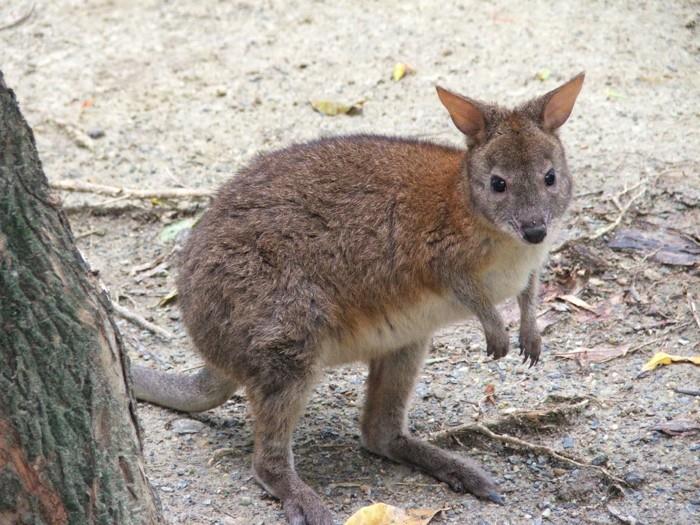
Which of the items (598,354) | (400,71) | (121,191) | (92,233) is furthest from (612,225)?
(92,233)

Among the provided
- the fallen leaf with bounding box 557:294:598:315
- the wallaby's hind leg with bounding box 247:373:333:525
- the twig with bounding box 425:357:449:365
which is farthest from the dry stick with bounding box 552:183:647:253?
the wallaby's hind leg with bounding box 247:373:333:525

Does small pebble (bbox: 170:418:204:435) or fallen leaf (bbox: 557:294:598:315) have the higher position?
small pebble (bbox: 170:418:204:435)

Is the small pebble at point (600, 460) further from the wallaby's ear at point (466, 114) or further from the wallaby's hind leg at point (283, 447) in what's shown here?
the wallaby's ear at point (466, 114)

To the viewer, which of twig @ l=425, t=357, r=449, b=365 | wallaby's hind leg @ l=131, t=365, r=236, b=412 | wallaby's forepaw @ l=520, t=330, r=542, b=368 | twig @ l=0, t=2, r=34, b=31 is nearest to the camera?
wallaby's forepaw @ l=520, t=330, r=542, b=368

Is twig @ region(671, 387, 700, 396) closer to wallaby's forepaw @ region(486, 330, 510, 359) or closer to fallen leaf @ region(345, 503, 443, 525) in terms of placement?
wallaby's forepaw @ region(486, 330, 510, 359)

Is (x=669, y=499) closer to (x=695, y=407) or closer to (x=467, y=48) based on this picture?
(x=695, y=407)

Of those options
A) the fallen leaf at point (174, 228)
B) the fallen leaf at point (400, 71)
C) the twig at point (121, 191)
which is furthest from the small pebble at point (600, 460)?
the fallen leaf at point (400, 71)
